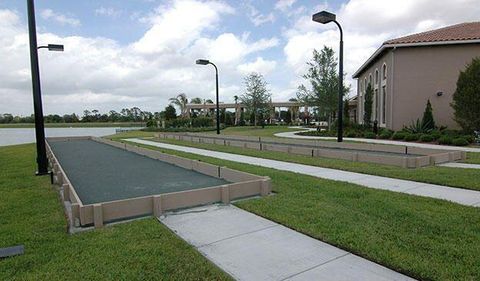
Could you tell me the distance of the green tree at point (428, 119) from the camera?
20.3m

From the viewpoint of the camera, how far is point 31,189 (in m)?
7.55

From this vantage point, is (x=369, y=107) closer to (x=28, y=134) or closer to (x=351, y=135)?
(x=351, y=135)

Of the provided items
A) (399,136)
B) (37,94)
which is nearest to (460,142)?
(399,136)

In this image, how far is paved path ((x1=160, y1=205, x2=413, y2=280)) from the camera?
330 centimetres

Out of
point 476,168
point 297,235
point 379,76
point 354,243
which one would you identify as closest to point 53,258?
point 297,235

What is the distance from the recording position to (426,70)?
2178cm

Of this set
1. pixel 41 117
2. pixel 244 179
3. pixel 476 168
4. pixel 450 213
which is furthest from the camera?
pixel 41 117

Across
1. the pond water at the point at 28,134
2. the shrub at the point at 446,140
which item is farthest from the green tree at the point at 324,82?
the pond water at the point at 28,134

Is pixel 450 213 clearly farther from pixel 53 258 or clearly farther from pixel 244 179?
pixel 53 258

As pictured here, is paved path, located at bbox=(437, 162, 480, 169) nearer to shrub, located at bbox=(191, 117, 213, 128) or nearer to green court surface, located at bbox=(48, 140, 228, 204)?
green court surface, located at bbox=(48, 140, 228, 204)

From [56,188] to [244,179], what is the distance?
14.2ft

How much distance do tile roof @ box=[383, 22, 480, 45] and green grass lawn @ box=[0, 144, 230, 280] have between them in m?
22.4

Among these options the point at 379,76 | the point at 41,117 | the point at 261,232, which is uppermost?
the point at 379,76

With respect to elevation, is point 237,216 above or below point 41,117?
below
